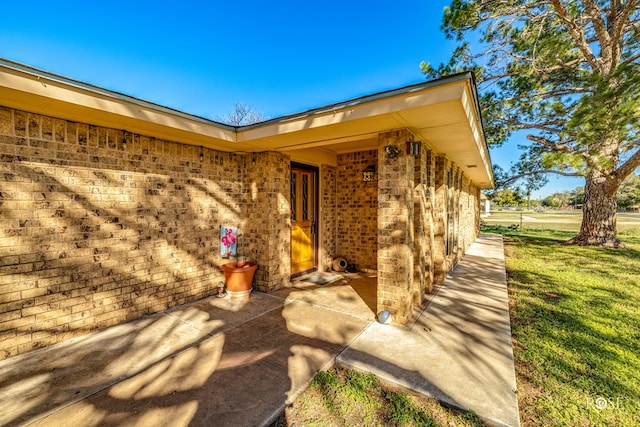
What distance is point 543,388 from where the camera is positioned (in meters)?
2.27

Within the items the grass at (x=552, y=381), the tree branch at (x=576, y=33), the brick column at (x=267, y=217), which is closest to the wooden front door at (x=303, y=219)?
the brick column at (x=267, y=217)

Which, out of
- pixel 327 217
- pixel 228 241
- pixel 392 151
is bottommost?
pixel 228 241

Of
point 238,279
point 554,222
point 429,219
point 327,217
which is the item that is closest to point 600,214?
point 429,219

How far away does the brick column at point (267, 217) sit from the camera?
4.66m

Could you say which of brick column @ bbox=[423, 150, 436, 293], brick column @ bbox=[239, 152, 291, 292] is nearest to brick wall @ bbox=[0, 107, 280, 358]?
brick column @ bbox=[239, 152, 291, 292]

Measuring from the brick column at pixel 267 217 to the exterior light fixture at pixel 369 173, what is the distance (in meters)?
1.74

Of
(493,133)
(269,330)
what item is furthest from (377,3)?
(269,330)

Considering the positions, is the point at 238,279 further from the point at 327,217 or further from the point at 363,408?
the point at 363,408

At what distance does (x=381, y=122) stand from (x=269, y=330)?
2844mm

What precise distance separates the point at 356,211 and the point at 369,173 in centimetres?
94

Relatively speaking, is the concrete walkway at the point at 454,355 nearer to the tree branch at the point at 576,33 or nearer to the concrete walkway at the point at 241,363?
the concrete walkway at the point at 241,363

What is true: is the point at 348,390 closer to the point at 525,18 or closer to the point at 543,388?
the point at 543,388

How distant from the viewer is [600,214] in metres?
10.4

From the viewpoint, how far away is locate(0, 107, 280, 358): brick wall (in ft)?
8.88
